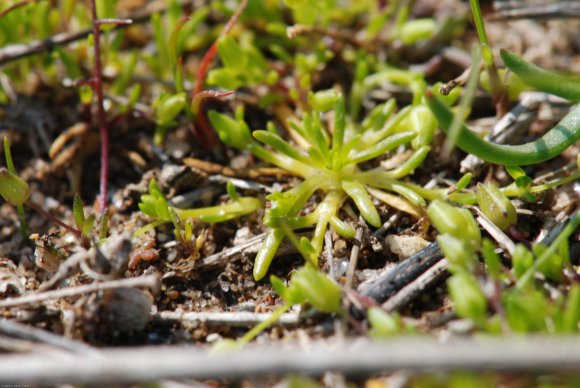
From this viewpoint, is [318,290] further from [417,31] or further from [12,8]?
[12,8]

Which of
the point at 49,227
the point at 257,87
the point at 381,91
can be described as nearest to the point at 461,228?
the point at 381,91

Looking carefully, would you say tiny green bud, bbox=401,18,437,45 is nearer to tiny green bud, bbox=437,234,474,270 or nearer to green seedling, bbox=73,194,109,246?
tiny green bud, bbox=437,234,474,270

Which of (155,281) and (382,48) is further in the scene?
(382,48)

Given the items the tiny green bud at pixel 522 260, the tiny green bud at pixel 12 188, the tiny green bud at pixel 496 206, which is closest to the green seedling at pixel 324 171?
the tiny green bud at pixel 496 206

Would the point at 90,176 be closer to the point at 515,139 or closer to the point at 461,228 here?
the point at 461,228

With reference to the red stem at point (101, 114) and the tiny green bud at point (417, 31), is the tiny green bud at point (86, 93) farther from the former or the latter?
the tiny green bud at point (417, 31)

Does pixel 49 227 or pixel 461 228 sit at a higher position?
pixel 49 227

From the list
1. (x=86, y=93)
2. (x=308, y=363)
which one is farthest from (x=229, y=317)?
(x=86, y=93)

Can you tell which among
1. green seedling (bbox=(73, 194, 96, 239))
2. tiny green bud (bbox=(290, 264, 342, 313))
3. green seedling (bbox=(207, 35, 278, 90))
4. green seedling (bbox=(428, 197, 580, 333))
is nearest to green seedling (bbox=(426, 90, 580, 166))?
green seedling (bbox=(428, 197, 580, 333))
